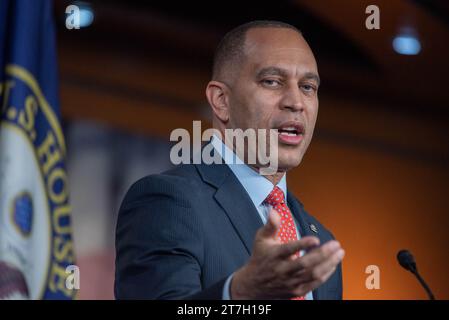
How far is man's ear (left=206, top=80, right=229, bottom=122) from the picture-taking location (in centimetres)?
211

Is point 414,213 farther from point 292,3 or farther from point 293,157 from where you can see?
point 293,157

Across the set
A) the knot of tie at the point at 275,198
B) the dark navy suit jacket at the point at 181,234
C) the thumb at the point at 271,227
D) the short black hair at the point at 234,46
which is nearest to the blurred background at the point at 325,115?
the short black hair at the point at 234,46

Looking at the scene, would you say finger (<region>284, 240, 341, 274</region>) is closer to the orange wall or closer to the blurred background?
the blurred background

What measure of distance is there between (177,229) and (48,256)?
1519 millimetres

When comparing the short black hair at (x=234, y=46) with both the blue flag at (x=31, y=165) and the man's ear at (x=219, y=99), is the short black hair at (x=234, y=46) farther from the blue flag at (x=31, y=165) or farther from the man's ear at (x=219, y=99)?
the blue flag at (x=31, y=165)

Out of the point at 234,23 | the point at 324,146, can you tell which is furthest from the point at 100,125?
the point at 324,146

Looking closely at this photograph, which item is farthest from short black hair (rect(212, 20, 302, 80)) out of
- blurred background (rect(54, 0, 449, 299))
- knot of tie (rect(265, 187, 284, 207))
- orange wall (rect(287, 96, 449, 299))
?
orange wall (rect(287, 96, 449, 299))

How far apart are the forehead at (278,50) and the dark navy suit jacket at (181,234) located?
1.05 feet

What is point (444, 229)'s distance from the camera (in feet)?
18.7

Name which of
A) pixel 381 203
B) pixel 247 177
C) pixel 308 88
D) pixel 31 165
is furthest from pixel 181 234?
pixel 381 203

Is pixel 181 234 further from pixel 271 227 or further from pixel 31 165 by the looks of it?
pixel 31 165

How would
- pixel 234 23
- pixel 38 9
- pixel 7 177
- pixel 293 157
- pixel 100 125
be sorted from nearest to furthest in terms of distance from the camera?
pixel 293 157 → pixel 7 177 → pixel 38 9 → pixel 100 125 → pixel 234 23

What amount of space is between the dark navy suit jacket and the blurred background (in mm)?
2888

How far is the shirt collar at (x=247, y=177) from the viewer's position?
1990 millimetres
